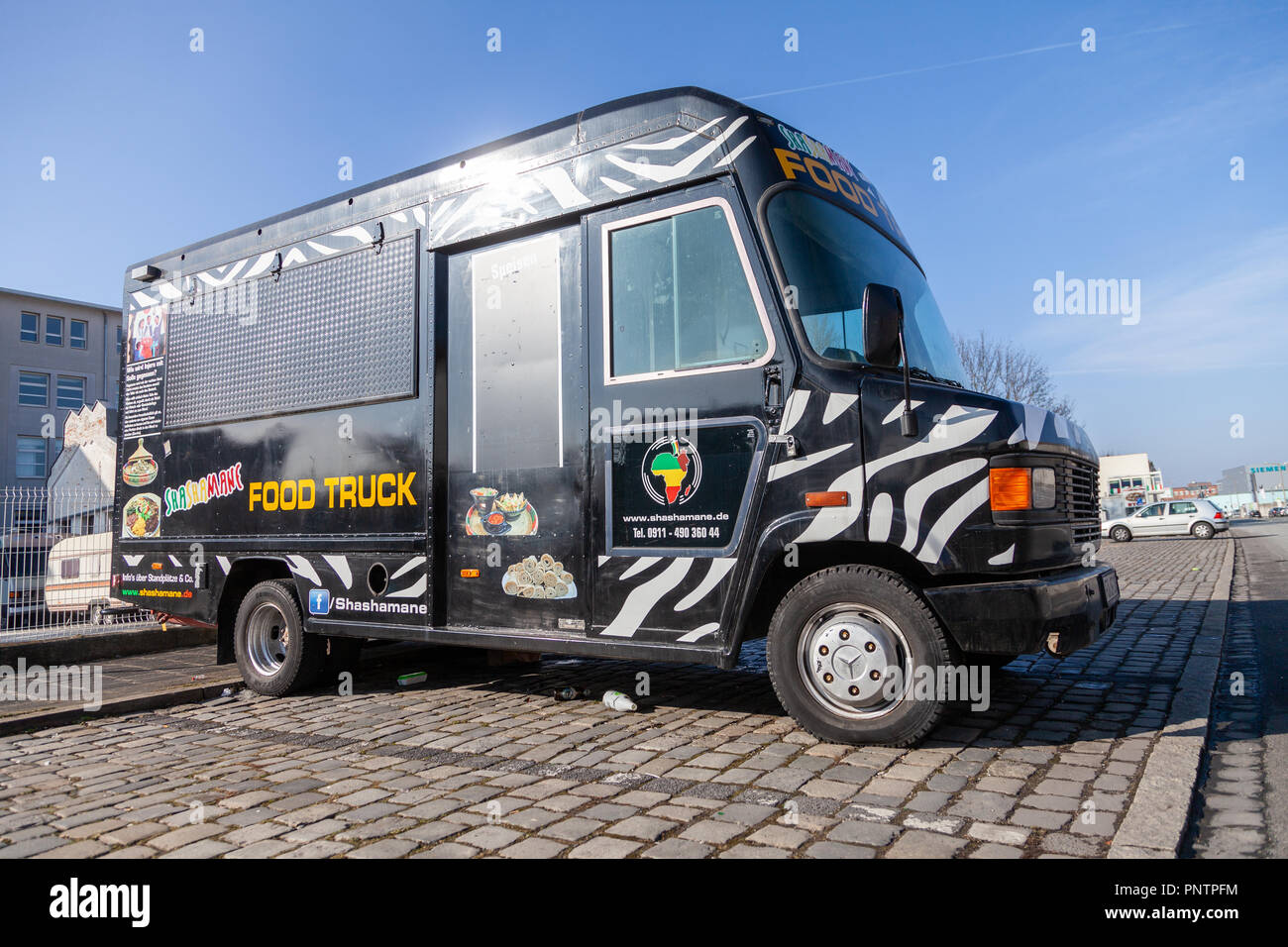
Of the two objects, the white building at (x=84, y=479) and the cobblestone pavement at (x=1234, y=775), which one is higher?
the white building at (x=84, y=479)

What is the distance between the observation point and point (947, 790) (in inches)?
143

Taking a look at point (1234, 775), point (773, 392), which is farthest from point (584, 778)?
point (1234, 775)

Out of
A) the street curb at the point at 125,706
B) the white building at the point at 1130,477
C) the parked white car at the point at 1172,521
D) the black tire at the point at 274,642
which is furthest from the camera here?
the white building at the point at 1130,477

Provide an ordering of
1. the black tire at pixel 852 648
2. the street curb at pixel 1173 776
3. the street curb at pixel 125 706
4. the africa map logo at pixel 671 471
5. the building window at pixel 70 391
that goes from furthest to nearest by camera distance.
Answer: the building window at pixel 70 391, the street curb at pixel 125 706, the africa map logo at pixel 671 471, the black tire at pixel 852 648, the street curb at pixel 1173 776

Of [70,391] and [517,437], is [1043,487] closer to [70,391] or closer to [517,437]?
[517,437]

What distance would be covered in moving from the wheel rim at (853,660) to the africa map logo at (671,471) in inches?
38.7

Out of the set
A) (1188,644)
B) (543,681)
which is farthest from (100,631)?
(1188,644)

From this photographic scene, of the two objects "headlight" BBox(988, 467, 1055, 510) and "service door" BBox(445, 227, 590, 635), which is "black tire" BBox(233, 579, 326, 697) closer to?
"service door" BBox(445, 227, 590, 635)

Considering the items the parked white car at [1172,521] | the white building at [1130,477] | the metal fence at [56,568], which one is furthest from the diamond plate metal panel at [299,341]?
the white building at [1130,477]

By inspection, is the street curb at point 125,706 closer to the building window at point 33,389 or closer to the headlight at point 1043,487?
the headlight at point 1043,487

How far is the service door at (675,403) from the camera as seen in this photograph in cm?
454

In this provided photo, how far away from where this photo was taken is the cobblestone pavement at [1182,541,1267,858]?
10.1 feet

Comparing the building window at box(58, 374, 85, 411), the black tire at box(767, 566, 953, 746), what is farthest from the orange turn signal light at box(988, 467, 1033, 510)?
the building window at box(58, 374, 85, 411)
